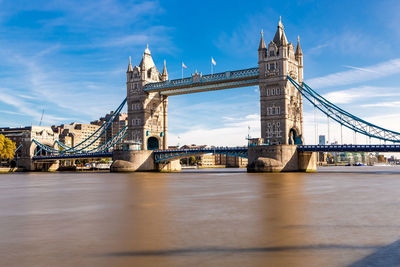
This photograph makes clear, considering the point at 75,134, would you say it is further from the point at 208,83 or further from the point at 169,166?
the point at 208,83

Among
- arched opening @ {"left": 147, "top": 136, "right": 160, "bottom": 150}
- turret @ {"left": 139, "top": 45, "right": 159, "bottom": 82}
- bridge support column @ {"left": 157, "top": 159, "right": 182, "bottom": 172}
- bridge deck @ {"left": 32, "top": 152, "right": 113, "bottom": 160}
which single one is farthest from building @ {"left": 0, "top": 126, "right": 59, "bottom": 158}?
bridge support column @ {"left": 157, "top": 159, "right": 182, "bottom": 172}

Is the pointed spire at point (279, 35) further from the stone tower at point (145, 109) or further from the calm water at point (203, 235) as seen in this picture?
the calm water at point (203, 235)

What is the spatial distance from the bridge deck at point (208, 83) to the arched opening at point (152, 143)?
11.1 metres

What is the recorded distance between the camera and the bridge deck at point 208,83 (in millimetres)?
72450

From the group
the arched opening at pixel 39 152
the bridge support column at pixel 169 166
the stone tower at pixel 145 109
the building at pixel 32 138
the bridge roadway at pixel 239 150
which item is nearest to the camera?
the bridge roadway at pixel 239 150

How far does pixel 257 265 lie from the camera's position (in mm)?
8672

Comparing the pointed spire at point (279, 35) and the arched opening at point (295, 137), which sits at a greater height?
the pointed spire at point (279, 35)

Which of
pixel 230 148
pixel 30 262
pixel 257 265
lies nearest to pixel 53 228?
pixel 30 262

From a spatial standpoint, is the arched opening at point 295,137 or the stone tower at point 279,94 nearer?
the stone tower at point 279,94

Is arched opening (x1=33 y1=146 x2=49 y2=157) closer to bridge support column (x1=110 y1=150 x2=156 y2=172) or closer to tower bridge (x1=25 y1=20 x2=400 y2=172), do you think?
tower bridge (x1=25 y1=20 x2=400 y2=172)

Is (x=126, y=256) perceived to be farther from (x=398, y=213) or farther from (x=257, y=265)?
(x=398, y=213)

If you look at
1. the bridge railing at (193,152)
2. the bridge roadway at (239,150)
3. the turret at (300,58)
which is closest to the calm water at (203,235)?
the bridge roadway at (239,150)

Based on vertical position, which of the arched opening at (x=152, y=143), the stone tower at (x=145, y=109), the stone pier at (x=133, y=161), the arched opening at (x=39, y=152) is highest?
the stone tower at (x=145, y=109)

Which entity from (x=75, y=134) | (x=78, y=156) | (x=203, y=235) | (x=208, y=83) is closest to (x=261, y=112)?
(x=208, y=83)
